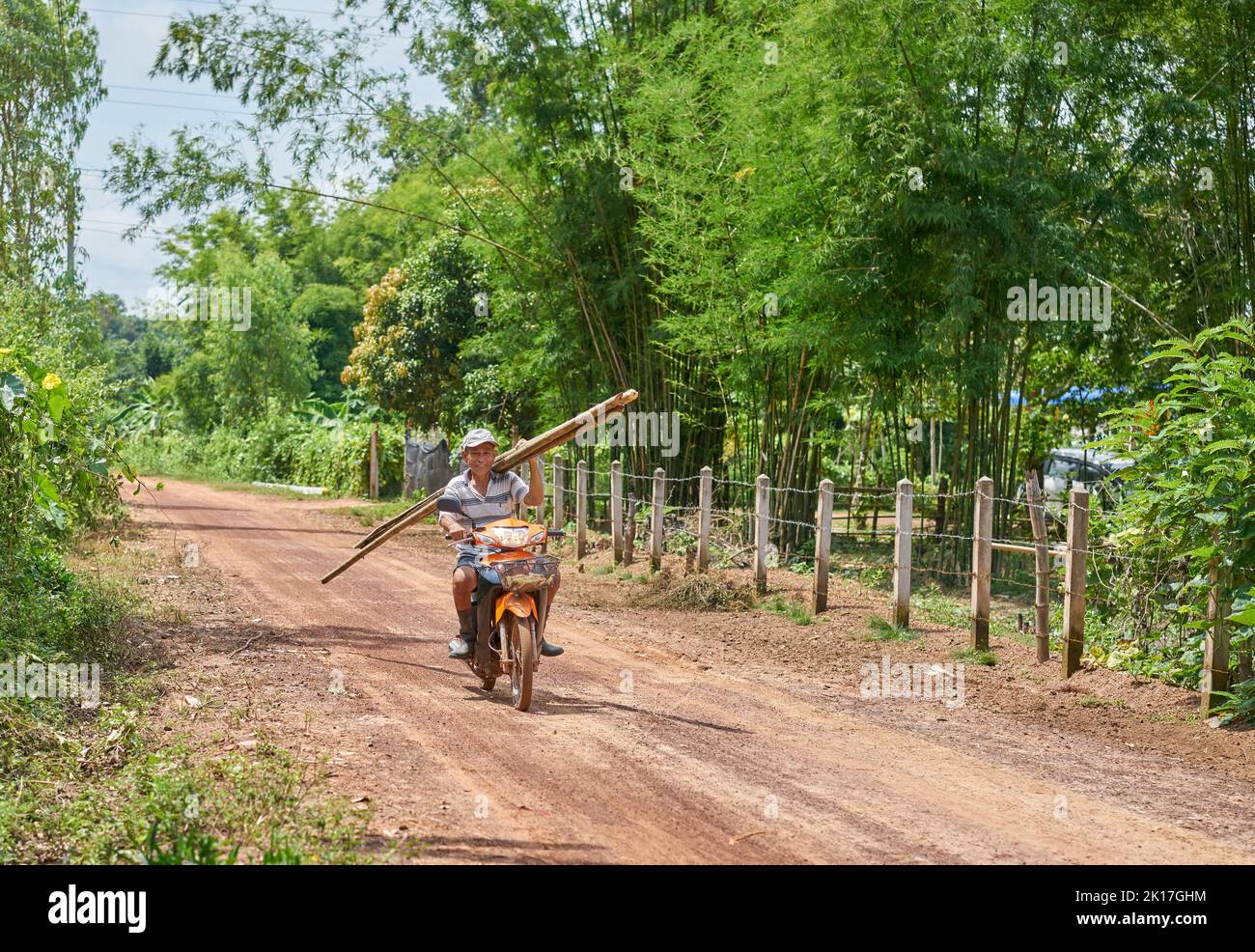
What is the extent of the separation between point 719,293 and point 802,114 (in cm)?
224

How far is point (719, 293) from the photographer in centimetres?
1330

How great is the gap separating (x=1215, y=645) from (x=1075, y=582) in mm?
1032

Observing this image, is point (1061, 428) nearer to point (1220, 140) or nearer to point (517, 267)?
point (1220, 140)

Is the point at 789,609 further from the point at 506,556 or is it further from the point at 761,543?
the point at 506,556

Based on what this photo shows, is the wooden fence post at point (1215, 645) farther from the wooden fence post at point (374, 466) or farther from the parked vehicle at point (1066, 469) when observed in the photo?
the wooden fence post at point (374, 466)

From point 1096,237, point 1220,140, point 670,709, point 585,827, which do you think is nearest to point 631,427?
point 1096,237

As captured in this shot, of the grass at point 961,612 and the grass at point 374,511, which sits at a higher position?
the grass at point 374,511

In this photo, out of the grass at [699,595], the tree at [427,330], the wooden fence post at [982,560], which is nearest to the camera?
the wooden fence post at [982,560]

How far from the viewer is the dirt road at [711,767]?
465cm

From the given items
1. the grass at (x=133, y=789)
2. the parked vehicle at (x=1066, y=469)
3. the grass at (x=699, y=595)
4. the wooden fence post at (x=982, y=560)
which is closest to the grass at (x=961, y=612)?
the wooden fence post at (x=982, y=560)

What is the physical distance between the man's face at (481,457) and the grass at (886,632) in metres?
3.94

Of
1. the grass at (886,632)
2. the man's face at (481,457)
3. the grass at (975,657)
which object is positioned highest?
the man's face at (481,457)

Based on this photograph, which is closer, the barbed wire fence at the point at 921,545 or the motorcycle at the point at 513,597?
the motorcycle at the point at 513,597

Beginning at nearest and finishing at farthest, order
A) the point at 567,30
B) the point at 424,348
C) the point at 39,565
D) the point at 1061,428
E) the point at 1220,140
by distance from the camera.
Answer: the point at 39,565 → the point at 1220,140 → the point at 567,30 → the point at 1061,428 → the point at 424,348
